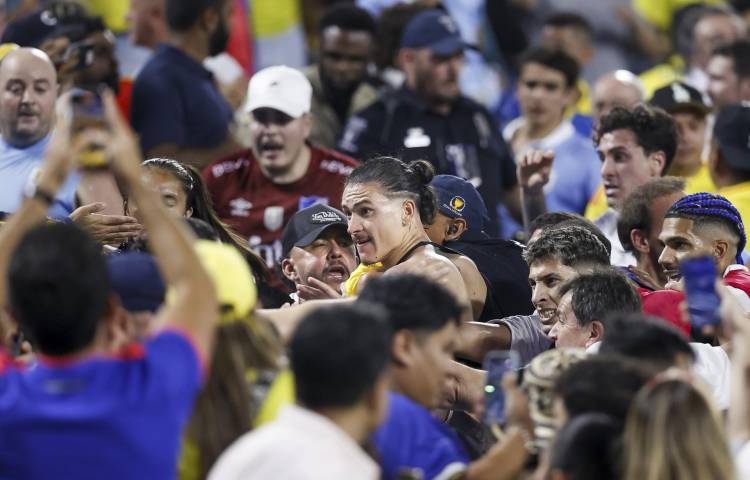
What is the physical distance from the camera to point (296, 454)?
12.5 feet

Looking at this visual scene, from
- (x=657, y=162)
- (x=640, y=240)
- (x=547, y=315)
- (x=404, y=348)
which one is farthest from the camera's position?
(x=657, y=162)

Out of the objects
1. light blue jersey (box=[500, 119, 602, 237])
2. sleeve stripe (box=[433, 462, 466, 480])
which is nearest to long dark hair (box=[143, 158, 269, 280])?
light blue jersey (box=[500, 119, 602, 237])

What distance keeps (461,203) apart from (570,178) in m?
2.57

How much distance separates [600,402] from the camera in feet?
13.8

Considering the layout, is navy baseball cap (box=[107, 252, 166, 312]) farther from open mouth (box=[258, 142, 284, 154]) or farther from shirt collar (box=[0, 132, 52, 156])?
open mouth (box=[258, 142, 284, 154])

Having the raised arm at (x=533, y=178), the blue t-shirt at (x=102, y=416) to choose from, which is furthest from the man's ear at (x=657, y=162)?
the blue t-shirt at (x=102, y=416)

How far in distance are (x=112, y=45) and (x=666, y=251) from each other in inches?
161

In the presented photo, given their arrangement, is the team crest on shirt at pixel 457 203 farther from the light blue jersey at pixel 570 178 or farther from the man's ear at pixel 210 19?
the man's ear at pixel 210 19

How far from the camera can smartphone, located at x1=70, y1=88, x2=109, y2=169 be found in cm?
394

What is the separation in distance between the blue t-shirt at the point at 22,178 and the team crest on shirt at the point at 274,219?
1.12 metres

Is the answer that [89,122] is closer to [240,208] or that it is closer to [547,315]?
[547,315]

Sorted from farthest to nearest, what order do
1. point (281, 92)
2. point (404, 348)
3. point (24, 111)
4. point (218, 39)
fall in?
point (218, 39)
point (281, 92)
point (24, 111)
point (404, 348)

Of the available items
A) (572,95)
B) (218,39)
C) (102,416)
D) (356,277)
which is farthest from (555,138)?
(102,416)

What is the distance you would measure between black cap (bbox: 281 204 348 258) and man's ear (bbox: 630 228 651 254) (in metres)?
1.41
